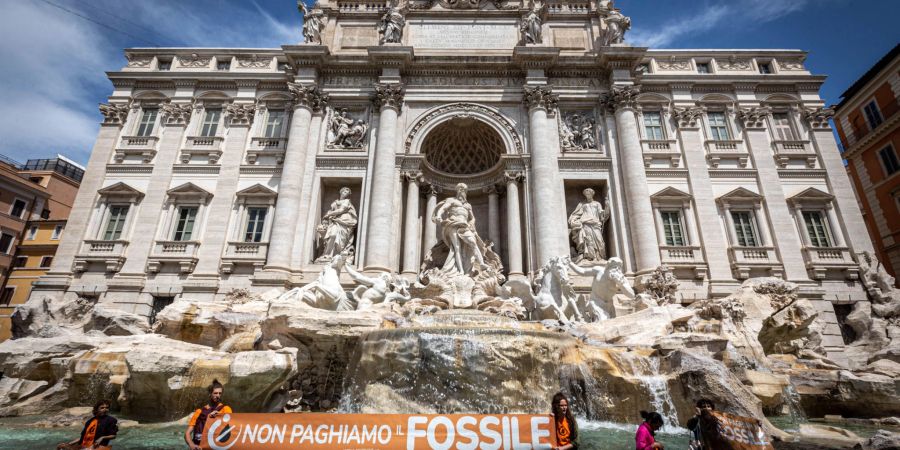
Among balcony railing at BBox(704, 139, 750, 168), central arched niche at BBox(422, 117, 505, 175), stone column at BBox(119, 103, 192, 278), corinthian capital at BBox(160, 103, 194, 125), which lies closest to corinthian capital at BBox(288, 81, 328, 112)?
central arched niche at BBox(422, 117, 505, 175)

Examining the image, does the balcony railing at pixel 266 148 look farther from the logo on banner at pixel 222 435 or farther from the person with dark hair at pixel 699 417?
the person with dark hair at pixel 699 417

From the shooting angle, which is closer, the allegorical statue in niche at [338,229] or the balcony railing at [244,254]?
the balcony railing at [244,254]

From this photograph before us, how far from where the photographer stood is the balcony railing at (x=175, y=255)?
17875mm

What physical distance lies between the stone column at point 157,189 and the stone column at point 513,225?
1571 cm

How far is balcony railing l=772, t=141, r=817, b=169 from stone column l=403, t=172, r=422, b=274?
17.5 m

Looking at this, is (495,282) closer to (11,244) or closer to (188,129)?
(188,129)

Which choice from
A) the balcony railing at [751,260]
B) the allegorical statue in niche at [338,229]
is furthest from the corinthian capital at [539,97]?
the balcony railing at [751,260]

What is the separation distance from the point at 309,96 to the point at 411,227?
8305mm

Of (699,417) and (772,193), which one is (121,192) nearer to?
(699,417)

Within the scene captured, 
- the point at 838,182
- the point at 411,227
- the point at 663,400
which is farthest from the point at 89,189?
the point at 838,182

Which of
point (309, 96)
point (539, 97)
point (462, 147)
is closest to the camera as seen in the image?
point (539, 97)

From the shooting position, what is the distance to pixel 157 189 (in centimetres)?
1933

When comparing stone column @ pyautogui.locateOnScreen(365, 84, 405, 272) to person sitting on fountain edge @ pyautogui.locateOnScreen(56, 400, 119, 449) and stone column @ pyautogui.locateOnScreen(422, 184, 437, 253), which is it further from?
person sitting on fountain edge @ pyautogui.locateOnScreen(56, 400, 119, 449)

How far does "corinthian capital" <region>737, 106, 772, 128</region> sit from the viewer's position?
20.3m
